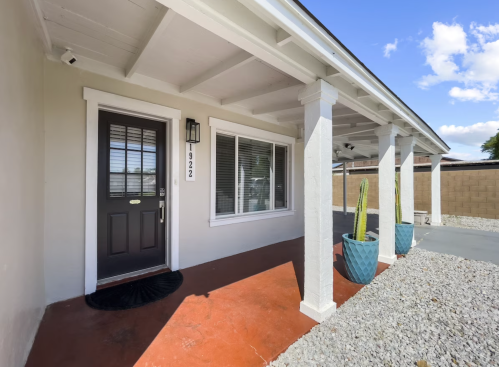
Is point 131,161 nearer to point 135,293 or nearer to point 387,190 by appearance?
point 135,293

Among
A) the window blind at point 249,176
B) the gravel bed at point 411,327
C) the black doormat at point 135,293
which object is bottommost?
the gravel bed at point 411,327

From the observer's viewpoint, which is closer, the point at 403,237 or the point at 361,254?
the point at 361,254

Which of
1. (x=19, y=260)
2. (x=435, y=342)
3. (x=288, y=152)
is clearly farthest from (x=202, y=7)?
(x=288, y=152)

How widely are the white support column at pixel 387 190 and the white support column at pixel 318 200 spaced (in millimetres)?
1911

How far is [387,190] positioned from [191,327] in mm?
3447

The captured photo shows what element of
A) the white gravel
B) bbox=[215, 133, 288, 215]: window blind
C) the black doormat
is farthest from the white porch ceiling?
the white gravel

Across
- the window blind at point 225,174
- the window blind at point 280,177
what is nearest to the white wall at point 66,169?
the window blind at point 225,174

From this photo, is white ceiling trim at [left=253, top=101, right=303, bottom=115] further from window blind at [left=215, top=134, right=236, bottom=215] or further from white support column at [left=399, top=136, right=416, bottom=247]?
white support column at [left=399, top=136, right=416, bottom=247]

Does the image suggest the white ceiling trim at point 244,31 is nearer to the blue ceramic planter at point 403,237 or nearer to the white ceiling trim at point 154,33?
the white ceiling trim at point 154,33

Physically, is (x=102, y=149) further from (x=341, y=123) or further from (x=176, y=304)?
(x=341, y=123)

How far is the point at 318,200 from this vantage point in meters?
2.23

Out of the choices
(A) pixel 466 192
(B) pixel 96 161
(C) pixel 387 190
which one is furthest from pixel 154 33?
(A) pixel 466 192

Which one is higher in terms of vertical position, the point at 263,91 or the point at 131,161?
the point at 263,91

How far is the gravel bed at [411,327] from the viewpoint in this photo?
175 centimetres
